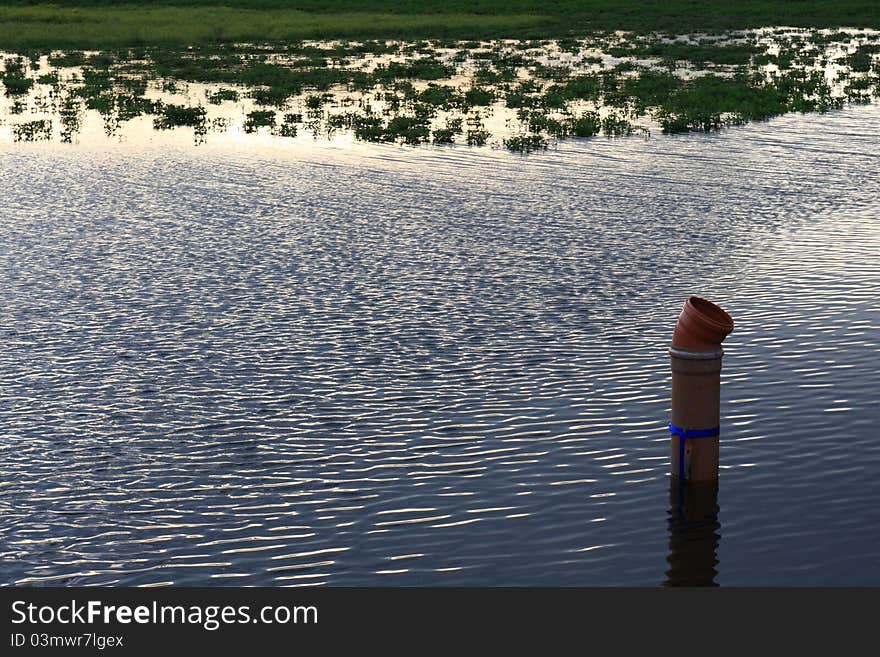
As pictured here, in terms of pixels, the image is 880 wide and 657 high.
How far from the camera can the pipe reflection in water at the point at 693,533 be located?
12359 mm

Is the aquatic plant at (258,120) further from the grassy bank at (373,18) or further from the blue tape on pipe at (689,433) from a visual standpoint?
the grassy bank at (373,18)

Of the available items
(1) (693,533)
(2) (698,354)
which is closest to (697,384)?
(2) (698,354)

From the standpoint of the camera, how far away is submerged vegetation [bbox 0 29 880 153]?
4866cm

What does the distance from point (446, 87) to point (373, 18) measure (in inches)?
2141

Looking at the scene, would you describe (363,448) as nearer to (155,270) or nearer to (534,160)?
(155,270)

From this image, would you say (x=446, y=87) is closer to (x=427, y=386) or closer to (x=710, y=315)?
(x=427, y=386)

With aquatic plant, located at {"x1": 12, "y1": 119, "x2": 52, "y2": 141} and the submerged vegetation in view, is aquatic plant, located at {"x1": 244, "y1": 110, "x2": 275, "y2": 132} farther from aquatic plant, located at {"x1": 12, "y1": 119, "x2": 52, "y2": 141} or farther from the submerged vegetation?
aquatic plant, located at {"x1": 12, "y1": 119, "x2": 52, "y2": 141}

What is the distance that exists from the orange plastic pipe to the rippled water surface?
549 mm

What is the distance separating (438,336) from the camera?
2048cm

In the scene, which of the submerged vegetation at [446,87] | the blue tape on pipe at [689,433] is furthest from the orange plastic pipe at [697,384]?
the submerged vegetation at [446,87]

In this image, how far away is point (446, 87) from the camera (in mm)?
60750

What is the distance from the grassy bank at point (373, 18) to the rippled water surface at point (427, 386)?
63.6 metres

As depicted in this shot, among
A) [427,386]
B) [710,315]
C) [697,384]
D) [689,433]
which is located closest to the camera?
[710,315]

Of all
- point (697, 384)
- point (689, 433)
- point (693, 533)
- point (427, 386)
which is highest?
point (697, 384)
